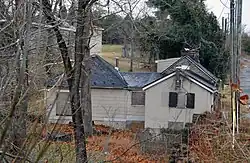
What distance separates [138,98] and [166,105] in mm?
1945

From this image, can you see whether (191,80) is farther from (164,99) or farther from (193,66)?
(193,66)

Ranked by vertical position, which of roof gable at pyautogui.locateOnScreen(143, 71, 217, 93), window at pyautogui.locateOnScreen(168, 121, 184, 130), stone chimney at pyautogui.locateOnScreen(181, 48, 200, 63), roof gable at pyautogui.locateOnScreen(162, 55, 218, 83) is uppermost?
stone chimney at pyautogui.locateOnScreen(181, 48, 200, 63)

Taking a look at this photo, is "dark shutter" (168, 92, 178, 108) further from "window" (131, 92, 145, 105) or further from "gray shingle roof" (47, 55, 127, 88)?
"gray shingle roof" (47, 55, 127, 88)

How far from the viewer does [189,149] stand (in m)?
12.1

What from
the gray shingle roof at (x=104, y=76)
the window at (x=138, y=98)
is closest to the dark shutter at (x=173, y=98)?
the window at (x=138, y=98)

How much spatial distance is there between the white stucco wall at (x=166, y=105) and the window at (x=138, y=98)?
121 centimetres

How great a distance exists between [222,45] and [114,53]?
12196mm

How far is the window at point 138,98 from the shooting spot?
21.4m

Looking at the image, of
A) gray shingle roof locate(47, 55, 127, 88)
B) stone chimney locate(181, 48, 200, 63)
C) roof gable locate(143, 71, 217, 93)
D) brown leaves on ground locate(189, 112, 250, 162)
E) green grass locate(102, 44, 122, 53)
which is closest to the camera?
brown leaves on ground locate(189, 112, 250, 162)

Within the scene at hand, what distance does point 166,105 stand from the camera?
2000 centimetres

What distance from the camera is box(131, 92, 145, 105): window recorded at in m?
21.4

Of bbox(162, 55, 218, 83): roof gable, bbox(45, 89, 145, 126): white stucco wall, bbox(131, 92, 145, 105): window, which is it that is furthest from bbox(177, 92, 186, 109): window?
bbox(162, 55, 218, 83): roof gable

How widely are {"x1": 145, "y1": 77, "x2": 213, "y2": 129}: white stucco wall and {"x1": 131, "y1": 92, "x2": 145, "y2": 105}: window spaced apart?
3.96ft

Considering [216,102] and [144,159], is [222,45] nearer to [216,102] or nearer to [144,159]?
[216,102]
